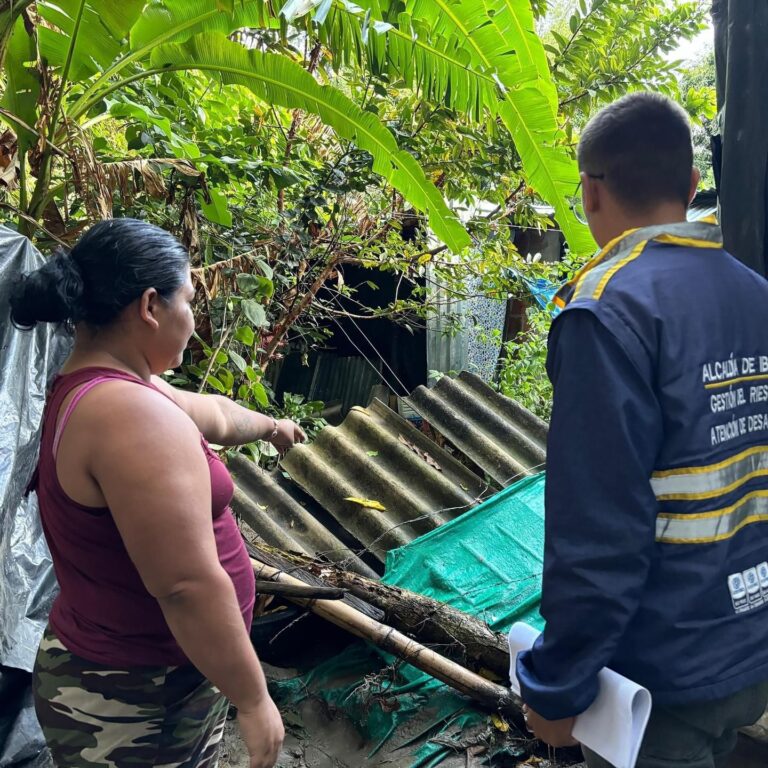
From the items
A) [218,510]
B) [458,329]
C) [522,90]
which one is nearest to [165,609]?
[218,510]

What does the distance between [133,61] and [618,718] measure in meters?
2.74

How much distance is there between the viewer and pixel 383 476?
4.14m

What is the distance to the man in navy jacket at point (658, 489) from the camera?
3.50 ft

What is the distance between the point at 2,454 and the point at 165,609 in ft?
3.95

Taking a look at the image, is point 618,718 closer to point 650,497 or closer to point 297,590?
point 650,497

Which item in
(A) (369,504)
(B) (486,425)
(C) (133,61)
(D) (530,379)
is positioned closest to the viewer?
(C) (133,61)

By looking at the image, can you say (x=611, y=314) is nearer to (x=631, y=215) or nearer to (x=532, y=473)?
(x=631, y=215)

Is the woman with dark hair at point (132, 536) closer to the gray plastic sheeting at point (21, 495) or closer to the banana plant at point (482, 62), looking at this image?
the gray plastic sheeting at point (21, 495)

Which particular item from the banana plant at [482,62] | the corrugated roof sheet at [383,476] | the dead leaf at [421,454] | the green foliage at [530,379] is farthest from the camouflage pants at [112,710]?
the green foliage at [530,379]

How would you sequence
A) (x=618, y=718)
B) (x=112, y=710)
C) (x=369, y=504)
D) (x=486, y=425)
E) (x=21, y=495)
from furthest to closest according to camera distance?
(x=486, y=425) → (x=369, y=504) → (x=21, y=495) → (x=112, y=710) → (x=618, y=718)

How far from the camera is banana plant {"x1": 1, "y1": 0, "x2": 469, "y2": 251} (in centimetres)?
234

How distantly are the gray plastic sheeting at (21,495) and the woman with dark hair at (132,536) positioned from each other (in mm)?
750

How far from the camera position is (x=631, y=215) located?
127 cm

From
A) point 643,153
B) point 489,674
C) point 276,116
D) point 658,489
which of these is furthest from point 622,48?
point 658,489
